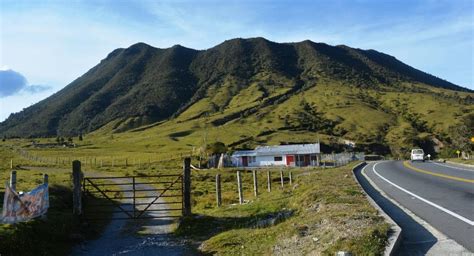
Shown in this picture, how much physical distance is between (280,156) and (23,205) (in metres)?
75.3

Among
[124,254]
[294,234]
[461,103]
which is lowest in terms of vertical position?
[124,254]

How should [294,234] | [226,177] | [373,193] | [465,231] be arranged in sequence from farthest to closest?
[226,177]
[373,193]
[294,234]
[465,231]

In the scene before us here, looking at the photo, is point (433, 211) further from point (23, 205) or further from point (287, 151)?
point (287, 151)

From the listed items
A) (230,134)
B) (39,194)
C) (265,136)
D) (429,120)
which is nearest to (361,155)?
(265,136)

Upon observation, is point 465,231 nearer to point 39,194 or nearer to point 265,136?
point 39,194

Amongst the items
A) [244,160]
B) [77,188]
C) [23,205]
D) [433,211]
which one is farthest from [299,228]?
[244,160]

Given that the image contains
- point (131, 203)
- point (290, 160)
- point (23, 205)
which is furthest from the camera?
point (290, 160)

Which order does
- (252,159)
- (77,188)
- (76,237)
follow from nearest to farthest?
1. (76,237)
2. (77,188)
3. (252,159)

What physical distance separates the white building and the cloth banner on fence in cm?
6922

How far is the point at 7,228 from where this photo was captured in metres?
13.7

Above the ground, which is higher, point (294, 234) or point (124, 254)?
point (294, 234)

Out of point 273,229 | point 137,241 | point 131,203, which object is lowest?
point 137,241

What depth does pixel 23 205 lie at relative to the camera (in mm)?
13555

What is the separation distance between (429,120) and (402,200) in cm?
15070
